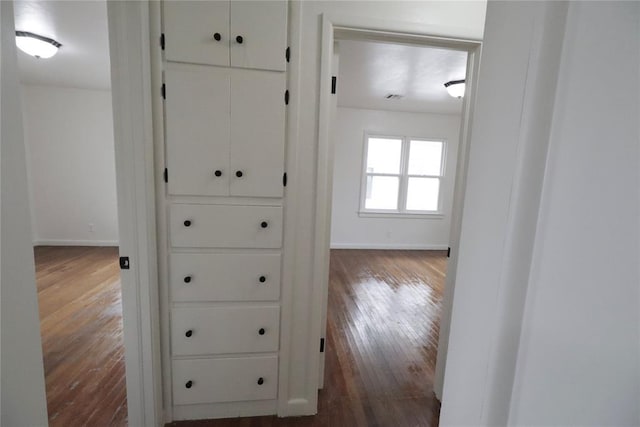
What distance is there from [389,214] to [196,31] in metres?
4.60

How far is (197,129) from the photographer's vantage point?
1366 millimetres

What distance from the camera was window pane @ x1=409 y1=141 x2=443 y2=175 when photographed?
5360mm

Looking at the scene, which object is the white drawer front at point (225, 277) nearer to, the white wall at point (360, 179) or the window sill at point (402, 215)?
the white wall at point (360, 179)

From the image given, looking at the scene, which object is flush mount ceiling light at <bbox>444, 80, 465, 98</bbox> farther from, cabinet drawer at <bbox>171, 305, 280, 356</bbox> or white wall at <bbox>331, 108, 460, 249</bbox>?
cabinet drawer at <bbox>171, 305, 280, 356</bbox>

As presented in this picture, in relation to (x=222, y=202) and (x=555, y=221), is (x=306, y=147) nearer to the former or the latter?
(x=222, y=202)

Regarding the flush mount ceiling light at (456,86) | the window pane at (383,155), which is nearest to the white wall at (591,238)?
the flush mount ceiling light at (456,86)

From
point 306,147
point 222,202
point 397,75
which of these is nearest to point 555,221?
point 306,147

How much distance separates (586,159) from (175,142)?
147 centimetres

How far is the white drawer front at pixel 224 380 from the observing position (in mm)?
1534

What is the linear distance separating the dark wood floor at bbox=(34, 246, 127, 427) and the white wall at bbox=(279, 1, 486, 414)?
104 centimetres

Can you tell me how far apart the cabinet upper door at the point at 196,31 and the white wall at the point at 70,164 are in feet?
14.0

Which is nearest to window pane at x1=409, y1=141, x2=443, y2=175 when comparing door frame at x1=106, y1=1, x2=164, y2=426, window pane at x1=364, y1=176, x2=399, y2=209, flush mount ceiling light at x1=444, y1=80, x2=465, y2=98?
window pane at x1=364, y1=176, x2=399, y2=209

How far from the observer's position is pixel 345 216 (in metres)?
5.29

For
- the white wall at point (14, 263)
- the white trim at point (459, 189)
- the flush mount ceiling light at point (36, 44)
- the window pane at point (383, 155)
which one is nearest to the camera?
the white wall at point (14, 263)
